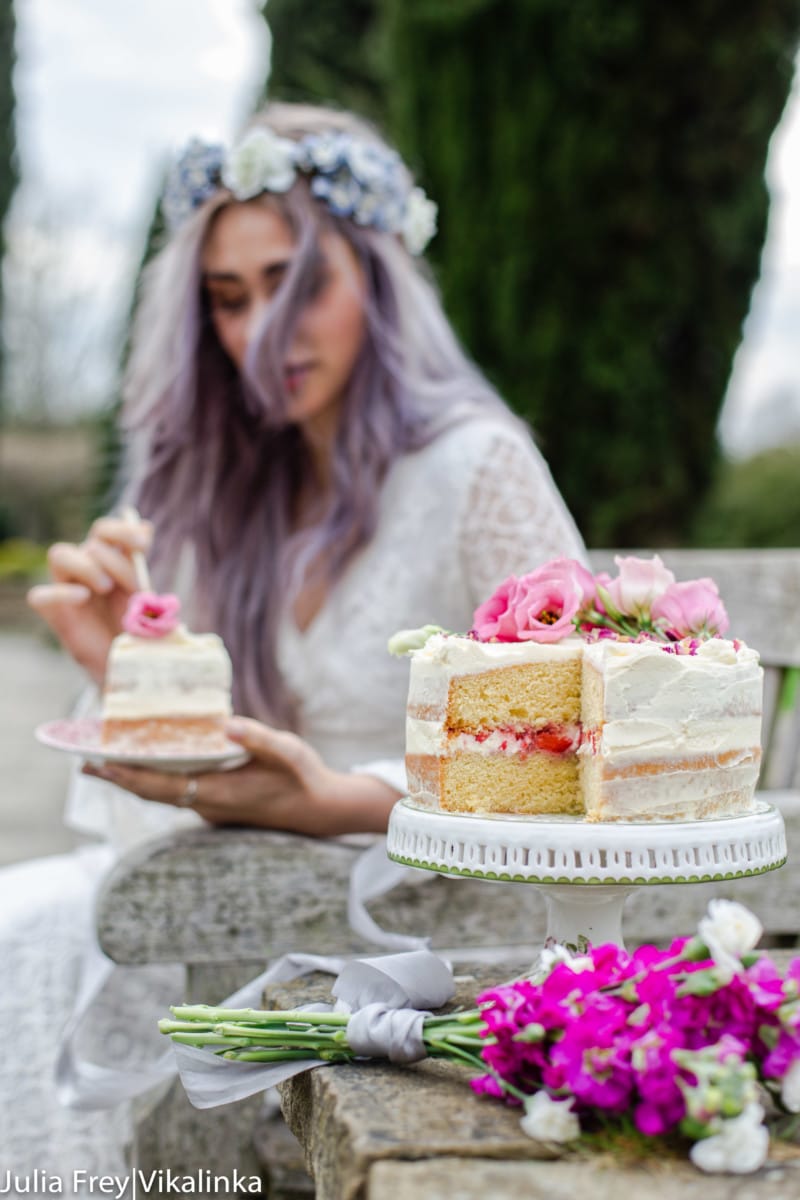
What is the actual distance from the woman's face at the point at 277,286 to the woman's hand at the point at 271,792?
35.0 inches

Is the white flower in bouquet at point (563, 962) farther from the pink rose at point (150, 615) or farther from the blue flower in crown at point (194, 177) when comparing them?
the blue flower in crown at point (194, 177)

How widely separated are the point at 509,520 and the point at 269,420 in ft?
1.79

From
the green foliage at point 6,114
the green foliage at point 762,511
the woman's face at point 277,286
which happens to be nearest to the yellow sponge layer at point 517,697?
the woman's face at point 277,286

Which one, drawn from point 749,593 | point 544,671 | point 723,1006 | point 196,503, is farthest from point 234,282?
point 723,1006

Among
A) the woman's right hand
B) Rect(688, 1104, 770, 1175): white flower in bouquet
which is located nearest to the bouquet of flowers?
Rect(688, 1104, 770, 1175): white flower in bouquet

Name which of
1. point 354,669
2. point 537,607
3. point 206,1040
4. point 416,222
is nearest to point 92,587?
point 354,669

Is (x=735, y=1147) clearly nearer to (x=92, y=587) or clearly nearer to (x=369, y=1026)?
(x=369, y=1026)

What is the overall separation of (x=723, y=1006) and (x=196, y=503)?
194 centimetres

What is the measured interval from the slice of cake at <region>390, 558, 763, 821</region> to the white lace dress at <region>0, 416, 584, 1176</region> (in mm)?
823

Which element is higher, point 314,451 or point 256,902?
point 314,451

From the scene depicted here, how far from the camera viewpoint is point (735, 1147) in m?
0.98

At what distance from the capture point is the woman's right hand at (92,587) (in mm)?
2330

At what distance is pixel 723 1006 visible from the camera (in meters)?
1.04

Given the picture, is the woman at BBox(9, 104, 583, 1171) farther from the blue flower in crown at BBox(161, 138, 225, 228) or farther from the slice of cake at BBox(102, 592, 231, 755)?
the slice of cake at BBox(102, 592, 231, 755)
